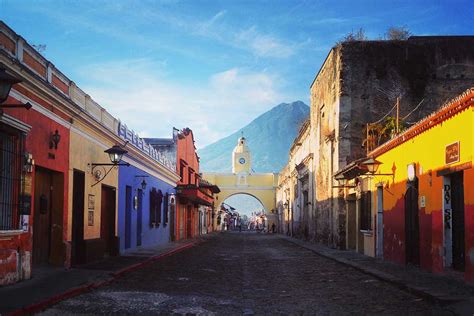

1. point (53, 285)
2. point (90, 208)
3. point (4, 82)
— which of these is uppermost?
point (4, 82)

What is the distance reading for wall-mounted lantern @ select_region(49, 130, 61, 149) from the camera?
11.6 m

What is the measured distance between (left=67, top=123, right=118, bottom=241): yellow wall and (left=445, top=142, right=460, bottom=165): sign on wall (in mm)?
7979

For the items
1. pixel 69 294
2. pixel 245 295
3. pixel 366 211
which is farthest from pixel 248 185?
pixel 69 294

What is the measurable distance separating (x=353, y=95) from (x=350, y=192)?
13.2ft

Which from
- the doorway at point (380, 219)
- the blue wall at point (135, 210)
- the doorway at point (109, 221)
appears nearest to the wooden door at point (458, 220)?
the doorway at point (380, 219)

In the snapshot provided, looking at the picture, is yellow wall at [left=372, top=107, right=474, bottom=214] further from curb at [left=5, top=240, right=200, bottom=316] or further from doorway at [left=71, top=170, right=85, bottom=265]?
doorway at [left=71, top=170, right=85, bottom=265]

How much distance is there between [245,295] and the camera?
9.16m

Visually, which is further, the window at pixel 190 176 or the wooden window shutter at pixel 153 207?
the window at pixel 190 176

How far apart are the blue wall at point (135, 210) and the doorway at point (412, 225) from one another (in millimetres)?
8856

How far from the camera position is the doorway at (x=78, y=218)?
13766 millimetres

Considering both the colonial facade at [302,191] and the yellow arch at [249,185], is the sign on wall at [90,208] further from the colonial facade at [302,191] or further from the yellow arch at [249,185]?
the yellow arch at [249,185]

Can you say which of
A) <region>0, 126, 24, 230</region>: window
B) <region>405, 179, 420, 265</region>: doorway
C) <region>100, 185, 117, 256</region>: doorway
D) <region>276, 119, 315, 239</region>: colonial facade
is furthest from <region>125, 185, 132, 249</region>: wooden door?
<region>276, 119, 315, 239</region>: colonial facade

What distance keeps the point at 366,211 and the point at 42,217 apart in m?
11.1

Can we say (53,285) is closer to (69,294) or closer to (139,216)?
(69,294)
